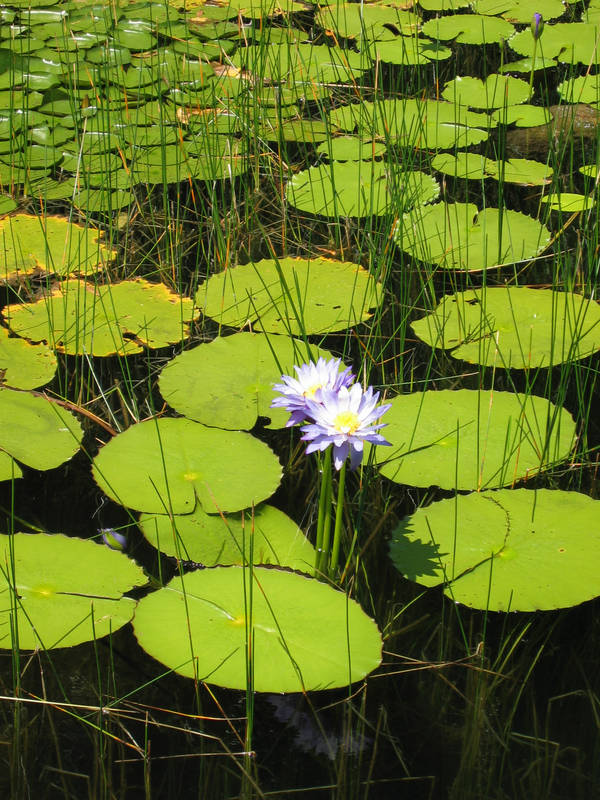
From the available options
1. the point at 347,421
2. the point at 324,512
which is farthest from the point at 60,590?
the point at 347,421

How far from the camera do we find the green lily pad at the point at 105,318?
2.12 meters

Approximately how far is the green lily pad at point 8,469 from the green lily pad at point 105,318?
1.37 feet

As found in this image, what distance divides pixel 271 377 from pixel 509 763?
996 mm

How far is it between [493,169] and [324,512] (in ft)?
5.85

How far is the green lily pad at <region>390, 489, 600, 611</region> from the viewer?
142cm

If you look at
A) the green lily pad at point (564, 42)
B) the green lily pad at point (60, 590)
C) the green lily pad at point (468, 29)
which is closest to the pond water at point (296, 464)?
the green lily pad at point (60, 590)

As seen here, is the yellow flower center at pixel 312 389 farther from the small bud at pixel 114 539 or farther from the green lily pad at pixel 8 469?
the green lily pad at pixel 8 469

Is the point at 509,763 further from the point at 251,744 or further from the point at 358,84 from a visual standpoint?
the point at 358,84

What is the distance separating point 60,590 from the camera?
1.43 metres

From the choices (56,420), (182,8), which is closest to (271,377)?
(56,420)

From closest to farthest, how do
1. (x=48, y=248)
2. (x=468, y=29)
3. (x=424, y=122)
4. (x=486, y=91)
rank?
1. (x=48, y=248)
2. (x=424, y=122)
3. (x=486, y=91)
4. (x=468, y=29)

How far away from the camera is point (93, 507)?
1680 mm

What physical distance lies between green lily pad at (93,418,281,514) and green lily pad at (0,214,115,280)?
81cm

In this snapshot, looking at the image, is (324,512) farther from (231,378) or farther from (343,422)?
(231,378)
